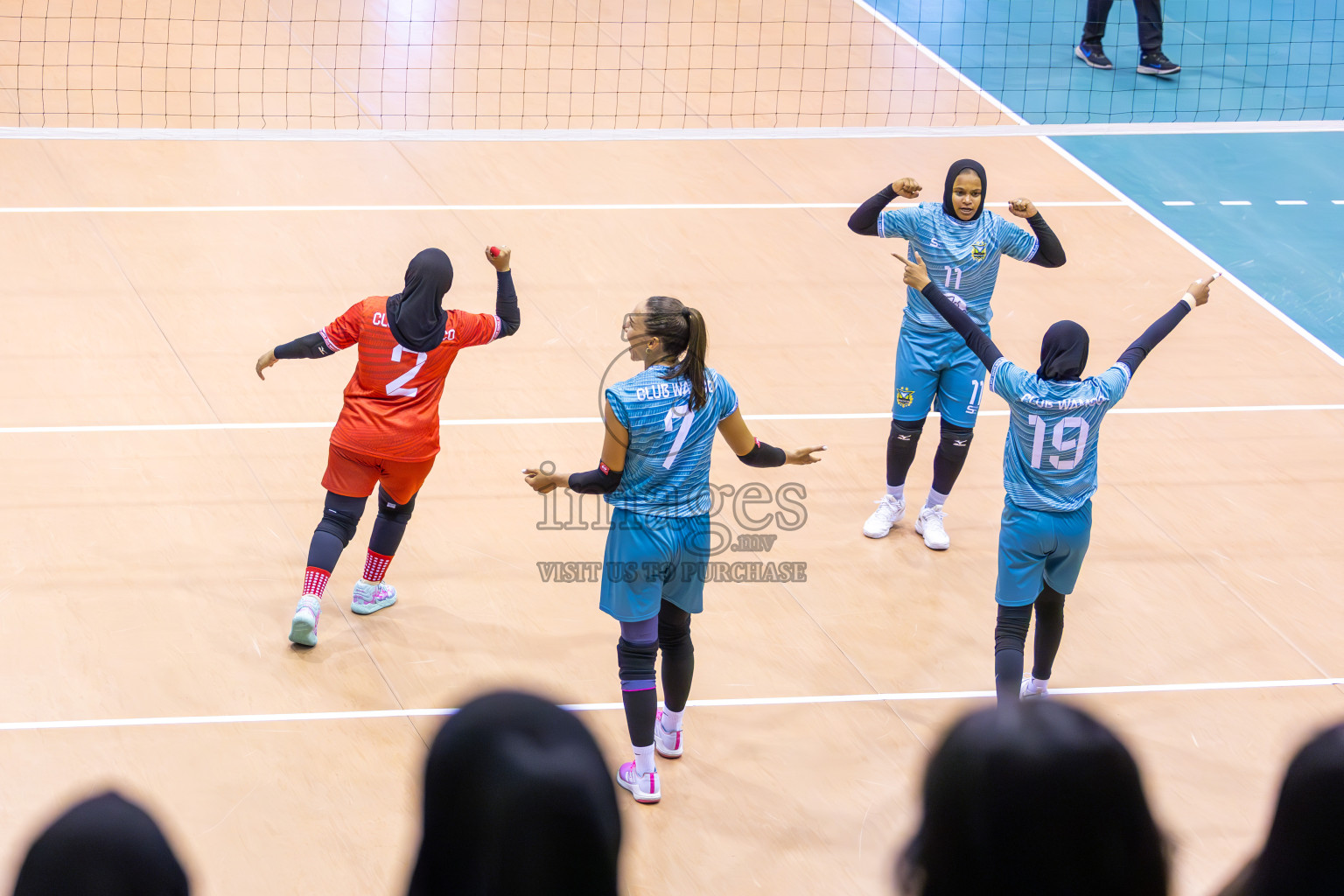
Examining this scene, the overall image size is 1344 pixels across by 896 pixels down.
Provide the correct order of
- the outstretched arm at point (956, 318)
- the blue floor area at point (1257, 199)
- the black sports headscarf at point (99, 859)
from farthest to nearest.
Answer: the blue floor area at point (1257, 199) → the outstretched arm at point (956, 318) → the black sports headscarf at point (99, 859)

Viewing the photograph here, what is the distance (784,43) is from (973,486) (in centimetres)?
819

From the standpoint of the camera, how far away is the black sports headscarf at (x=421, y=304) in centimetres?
557

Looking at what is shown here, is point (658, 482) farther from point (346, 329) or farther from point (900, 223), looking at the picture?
point (900, 223)

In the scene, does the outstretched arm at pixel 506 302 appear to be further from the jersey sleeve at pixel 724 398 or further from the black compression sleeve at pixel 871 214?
the black compression sleeve at pixel 871 214

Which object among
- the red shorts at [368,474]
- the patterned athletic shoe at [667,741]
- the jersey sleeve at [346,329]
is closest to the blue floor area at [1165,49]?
the red shorts at [368,474]

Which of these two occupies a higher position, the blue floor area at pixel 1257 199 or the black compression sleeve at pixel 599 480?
the blue floor area at pixel 1257 199

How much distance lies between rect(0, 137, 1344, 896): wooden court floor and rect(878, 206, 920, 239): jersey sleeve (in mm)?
1551

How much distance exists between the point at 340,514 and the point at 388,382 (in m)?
0.69

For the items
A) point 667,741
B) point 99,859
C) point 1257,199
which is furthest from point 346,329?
point 1257,199

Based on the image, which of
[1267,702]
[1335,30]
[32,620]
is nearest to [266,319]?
[32,620]

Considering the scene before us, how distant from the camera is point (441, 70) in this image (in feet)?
43.3

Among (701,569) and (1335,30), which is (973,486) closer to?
(701,569)

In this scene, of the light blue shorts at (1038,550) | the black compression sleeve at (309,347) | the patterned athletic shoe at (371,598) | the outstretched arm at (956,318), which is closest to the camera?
the light blue shorts at (1038,550)

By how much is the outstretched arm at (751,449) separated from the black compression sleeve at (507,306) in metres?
1.34
